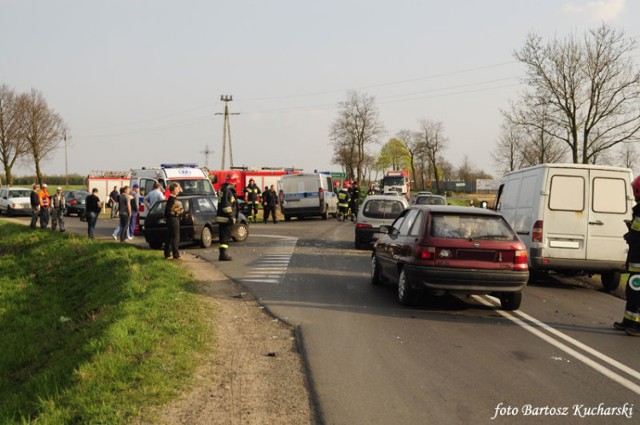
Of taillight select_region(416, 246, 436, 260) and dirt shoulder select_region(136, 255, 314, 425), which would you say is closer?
dirt shoulder select_region(136, 255, 314, 425)

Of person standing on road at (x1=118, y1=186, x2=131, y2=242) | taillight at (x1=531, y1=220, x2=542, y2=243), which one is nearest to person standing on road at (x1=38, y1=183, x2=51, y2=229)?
person standing on road at (x1=118, y1=186, x2=131, y2=242)

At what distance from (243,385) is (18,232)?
24.0m

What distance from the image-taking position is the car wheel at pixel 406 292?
9.21 m

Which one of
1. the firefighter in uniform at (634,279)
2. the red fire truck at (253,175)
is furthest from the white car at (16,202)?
the firefighter in uniform at (634,279)

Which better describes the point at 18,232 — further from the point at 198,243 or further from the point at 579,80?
the point at 579,80

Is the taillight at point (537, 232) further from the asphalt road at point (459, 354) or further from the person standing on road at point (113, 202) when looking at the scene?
the person standing on road at point (113, 202)

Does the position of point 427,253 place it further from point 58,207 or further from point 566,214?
point 58,207

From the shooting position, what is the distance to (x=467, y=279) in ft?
28.5

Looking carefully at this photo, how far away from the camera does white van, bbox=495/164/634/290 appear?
11875 mm

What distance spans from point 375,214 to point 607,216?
7140mm

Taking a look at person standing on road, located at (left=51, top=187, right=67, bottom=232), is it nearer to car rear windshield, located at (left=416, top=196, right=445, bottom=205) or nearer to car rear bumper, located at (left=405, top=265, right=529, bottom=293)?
car rear windshield, located at (left=416, top=196, right=445, bottom=205)

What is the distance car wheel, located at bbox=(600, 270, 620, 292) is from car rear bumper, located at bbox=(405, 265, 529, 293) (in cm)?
427

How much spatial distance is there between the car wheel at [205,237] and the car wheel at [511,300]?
35.2 feet

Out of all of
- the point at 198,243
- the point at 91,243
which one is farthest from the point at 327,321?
the point at 91,243
